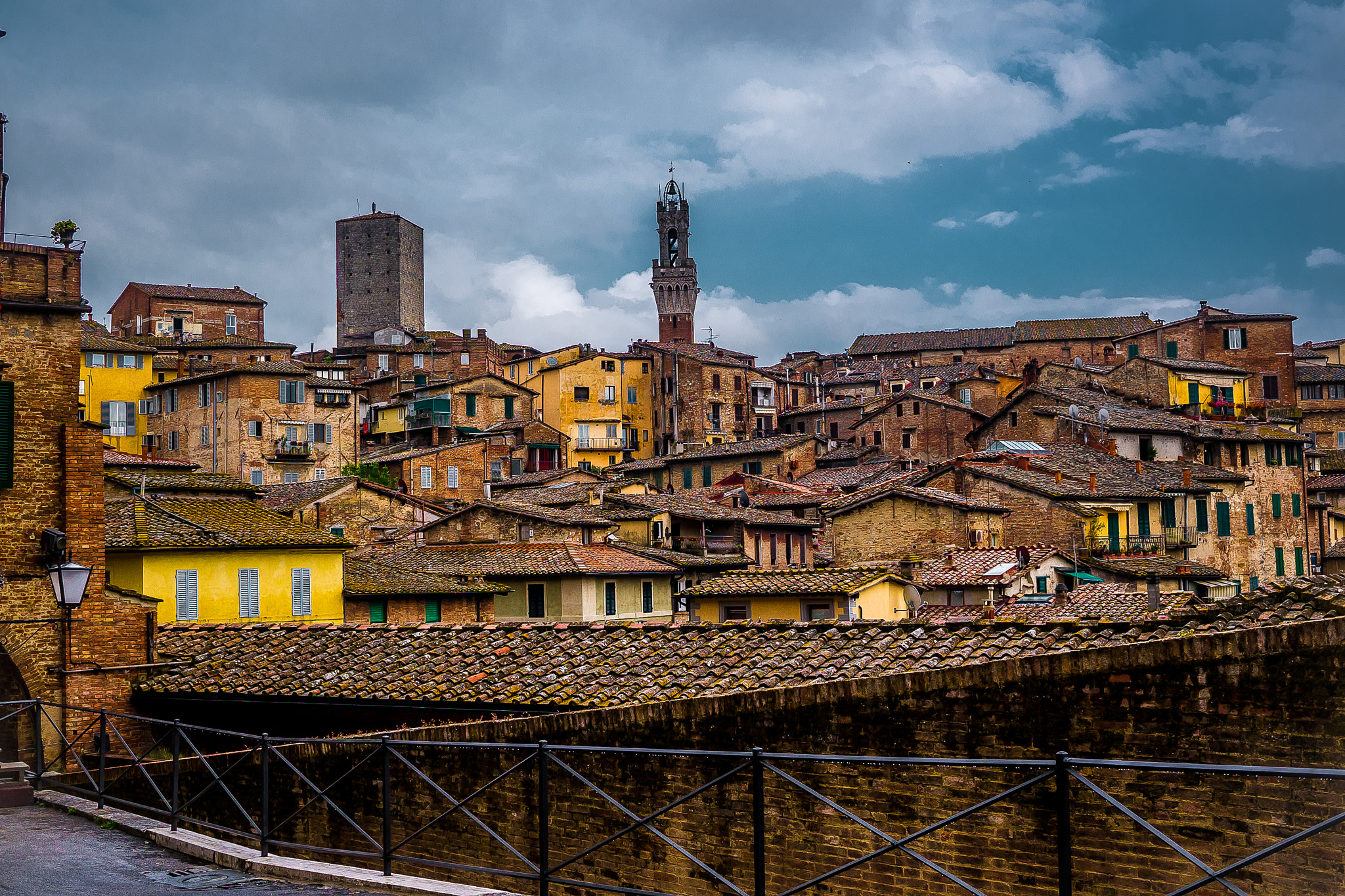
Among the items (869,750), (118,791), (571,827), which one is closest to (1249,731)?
(869,750)

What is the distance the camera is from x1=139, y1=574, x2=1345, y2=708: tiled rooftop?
1184cm

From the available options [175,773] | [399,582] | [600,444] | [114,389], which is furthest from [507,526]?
[600,444]

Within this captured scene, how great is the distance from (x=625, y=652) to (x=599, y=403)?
75.4 m

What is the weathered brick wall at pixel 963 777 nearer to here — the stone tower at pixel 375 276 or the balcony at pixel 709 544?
the balcony at pixel 709 544

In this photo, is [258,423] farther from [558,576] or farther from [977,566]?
[977,566]

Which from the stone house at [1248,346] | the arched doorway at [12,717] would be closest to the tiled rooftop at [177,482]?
the arched doorway at [12,717]

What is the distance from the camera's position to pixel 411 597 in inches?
1236

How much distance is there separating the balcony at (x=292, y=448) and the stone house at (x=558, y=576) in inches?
1246

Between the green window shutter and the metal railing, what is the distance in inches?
169

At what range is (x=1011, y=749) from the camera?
34.5 ft

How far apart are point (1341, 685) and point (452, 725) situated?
860 cm

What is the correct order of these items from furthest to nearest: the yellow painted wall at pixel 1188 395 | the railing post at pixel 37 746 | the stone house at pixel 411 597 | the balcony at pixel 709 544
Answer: the yellow painted wall at pixel 1188 395
the balcony at pixel 709 544
the stone house at pixel 411 597
the railing post at pixel 37 746

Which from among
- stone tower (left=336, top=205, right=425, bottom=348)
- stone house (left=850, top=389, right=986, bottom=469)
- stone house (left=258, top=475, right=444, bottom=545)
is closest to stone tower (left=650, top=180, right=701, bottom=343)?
stone tower (left=336, top=205, right=425, bottom=348)

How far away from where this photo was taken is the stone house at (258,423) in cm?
6962
